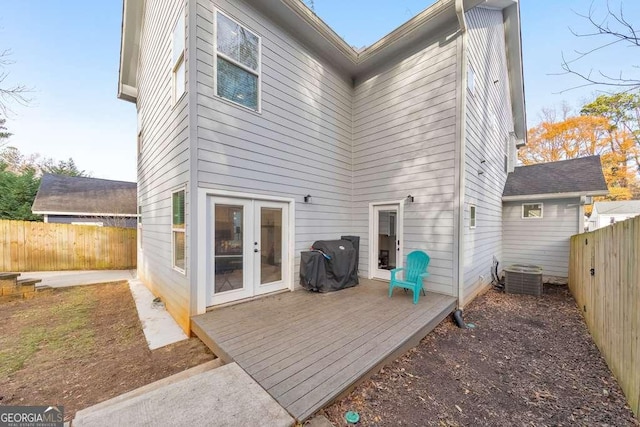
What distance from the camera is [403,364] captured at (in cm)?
305

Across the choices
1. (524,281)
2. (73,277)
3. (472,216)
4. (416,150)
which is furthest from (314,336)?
(73,277)

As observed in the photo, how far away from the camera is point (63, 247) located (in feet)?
29.7

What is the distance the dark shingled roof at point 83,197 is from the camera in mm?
12125

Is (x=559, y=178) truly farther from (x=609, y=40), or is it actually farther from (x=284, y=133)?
(x=284, y=133)

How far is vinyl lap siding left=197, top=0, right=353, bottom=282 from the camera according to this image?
3.93 metres

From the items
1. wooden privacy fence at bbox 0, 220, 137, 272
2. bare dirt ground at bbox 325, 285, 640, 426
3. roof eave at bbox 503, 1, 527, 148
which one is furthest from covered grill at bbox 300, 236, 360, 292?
wooden privacy fence at bbox 0, 220, 137, 272

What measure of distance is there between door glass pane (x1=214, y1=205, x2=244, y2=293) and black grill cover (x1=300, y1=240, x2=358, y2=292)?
1292 millimetres

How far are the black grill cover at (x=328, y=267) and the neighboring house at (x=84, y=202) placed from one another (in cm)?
1277

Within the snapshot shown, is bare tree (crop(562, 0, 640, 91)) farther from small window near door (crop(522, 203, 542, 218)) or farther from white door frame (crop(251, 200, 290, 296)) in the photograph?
small window near door (crop(522, 203, 542, 218))

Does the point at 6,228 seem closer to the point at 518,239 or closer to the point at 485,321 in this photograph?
the point at 485,321

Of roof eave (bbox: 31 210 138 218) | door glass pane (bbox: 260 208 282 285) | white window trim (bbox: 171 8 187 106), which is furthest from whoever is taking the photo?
roof eave (bbox: 31 210 138 218)

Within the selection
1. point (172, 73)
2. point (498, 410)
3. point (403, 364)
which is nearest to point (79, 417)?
point (403, 364)

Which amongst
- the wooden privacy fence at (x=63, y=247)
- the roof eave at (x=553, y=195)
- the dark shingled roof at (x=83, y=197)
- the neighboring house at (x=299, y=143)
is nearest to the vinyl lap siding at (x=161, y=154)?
the neighboring house at (x=299, y=143)

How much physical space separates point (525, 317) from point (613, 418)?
115 inches
